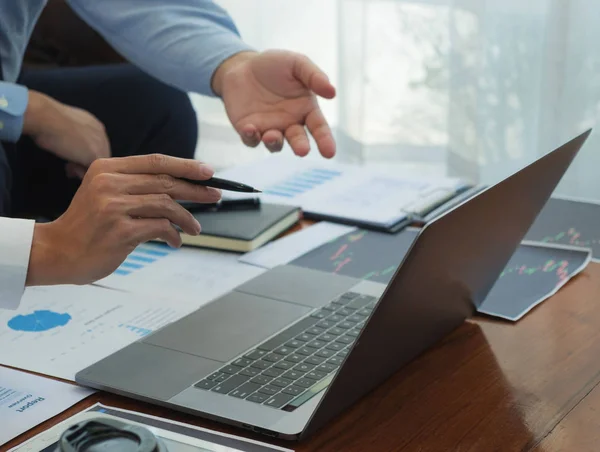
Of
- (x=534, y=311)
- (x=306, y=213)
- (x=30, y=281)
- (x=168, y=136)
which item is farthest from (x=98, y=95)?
(x=534, y=311)

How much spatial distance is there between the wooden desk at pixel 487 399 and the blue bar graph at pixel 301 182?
46 cm

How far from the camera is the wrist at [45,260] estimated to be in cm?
84

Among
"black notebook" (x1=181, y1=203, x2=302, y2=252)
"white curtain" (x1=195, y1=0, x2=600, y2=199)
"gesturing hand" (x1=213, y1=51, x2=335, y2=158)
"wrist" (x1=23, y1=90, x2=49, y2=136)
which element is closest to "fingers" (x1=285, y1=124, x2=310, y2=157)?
"gesturing hand" (x1=213, y1=51, x2=335, y2=158)

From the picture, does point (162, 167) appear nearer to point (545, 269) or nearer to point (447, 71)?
point (545, 269)

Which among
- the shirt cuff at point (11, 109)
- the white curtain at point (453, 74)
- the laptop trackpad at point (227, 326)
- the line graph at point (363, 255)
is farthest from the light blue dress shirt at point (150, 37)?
the white curtain at point (453, 74)

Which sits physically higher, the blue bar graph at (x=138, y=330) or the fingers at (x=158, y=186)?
the fingers at (x=158, y=186)

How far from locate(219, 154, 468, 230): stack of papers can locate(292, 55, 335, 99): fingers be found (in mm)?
192

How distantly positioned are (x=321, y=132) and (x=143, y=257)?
0.84ft

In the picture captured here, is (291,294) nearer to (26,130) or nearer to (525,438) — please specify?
(525,438)

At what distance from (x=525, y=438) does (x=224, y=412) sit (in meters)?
0.23

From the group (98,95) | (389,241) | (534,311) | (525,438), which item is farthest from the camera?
(98,95)

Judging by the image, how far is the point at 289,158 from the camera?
1.49m

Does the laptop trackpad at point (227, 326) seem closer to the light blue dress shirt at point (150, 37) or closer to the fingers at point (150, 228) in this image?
the fingers at point (150, 228)

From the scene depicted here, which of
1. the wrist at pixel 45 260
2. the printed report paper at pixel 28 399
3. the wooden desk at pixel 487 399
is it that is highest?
the wrist at pixel 45 260
